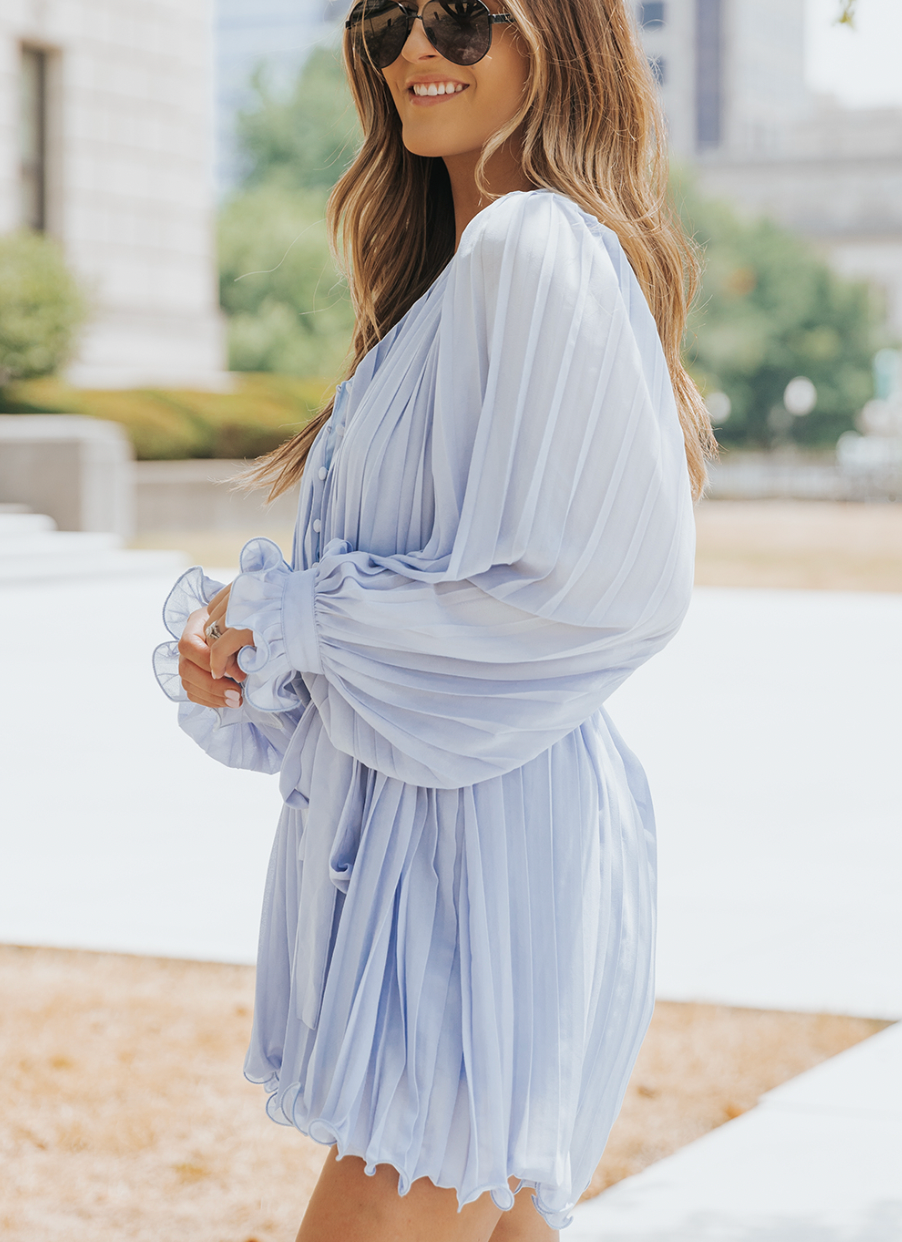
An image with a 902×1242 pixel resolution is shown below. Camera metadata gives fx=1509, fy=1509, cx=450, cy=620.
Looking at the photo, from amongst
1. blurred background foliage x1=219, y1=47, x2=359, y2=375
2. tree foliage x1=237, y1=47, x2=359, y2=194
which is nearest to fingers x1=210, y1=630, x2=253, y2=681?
blurred background foliage x1=219, y1=47, x2=359, y2=375

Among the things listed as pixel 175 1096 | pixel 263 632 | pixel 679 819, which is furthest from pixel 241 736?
pixel 679 819

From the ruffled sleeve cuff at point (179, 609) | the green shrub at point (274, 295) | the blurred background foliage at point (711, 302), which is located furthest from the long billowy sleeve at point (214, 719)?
the green shrub at point (274, 295)

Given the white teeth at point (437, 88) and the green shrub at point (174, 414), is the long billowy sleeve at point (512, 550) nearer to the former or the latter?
the white teeth at point (437, 88)

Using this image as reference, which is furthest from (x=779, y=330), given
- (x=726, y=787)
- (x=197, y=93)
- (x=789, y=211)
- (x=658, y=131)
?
(x=658, y=131)

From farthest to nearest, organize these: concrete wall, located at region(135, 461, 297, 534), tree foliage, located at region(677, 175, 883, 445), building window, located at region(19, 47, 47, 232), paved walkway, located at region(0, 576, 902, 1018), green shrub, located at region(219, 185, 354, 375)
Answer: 1. tree foliage, located at region(677, 175, 883, 445)
2. green shrub, located at region(219, 185, 354, 375)
3. building window, located at region(19, 47, 47, 232)
4. concrete wall, located at region(135, 461, 297, 534)
5. paved walkway, located at region(0, 576, 902, 1018)

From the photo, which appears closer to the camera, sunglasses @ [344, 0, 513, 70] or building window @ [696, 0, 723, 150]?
sunglasses @ [344, 0, 513, 70]

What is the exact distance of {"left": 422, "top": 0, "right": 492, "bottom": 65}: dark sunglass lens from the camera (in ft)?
6.01

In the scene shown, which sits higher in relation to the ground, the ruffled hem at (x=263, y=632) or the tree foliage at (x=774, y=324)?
the tree foliage at (x=774, y=324)

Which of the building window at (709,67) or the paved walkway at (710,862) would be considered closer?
the paved walkway at (710,862)

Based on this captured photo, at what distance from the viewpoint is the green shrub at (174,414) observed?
23.0 meters

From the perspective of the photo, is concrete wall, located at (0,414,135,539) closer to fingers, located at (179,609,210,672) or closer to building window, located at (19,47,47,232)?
building window, located at (19,47,47,232)

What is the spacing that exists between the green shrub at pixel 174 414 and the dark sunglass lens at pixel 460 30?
20789 mm

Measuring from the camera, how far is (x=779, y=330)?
69.8 meters

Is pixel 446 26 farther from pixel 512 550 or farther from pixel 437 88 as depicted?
pixel 512 550
